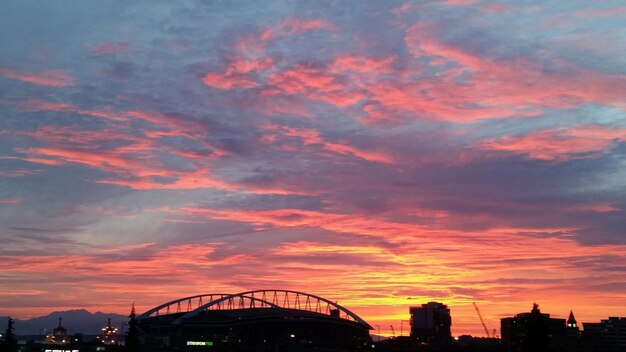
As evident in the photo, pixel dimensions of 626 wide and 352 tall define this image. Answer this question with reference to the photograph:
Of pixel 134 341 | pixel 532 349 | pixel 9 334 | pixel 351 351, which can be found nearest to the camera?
pixel 532 349

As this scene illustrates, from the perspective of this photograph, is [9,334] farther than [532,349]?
Yes

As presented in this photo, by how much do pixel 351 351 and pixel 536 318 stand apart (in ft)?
249

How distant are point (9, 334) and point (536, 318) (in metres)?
126

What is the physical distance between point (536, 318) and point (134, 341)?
85.4m

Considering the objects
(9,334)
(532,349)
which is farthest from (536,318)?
(9,334)

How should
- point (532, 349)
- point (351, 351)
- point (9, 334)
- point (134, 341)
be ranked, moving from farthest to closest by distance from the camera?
point (351, 351) < point (9, 334) < point (134, 341) < point (532, 349)

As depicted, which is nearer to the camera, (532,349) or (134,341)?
(532,349)

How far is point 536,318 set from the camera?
133 meters

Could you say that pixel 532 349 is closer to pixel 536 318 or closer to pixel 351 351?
pixel 536 318

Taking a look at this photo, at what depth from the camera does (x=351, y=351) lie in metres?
196

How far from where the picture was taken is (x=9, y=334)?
16125 centimetres

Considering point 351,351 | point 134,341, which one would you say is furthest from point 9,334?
point 351,351

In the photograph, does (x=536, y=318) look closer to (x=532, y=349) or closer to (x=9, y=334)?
(x=532, y=349)

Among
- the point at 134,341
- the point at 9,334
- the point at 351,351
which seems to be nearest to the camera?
the point at 134,341
